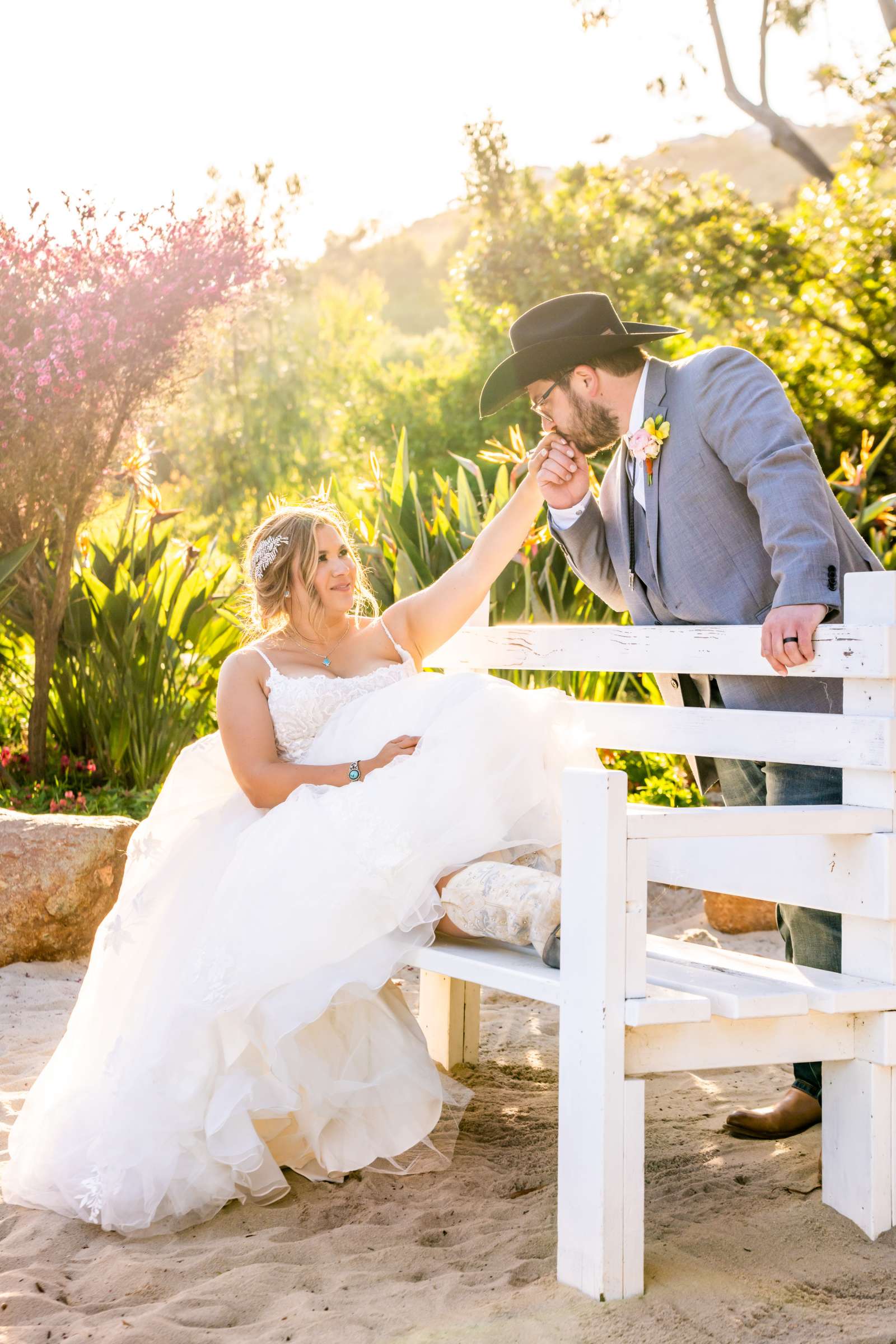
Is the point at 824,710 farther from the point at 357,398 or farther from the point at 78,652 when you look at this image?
the point at 357,398

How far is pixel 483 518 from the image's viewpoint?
6.83m

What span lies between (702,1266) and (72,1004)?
279cm

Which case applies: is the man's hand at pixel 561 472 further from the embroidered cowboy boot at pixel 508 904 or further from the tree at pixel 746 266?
the tree at pixel 746 266

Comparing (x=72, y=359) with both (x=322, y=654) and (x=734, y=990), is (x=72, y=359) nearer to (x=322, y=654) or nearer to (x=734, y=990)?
(x=322, y=654)

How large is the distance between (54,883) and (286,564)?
2097mm

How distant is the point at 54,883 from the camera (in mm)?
4816

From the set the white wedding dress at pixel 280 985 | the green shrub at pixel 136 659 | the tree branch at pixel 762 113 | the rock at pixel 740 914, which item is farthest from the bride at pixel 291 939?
the tree branch at pixel 762 113

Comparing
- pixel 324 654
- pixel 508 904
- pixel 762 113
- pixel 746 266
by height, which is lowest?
pixel 508 904

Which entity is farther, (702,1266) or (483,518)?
(483,518)

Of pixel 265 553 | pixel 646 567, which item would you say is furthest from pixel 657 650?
pixel 265 553

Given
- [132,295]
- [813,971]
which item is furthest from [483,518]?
[813,971]

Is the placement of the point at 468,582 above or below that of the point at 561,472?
below

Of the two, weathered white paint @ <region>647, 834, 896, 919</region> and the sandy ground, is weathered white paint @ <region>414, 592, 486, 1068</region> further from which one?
weathered white paint @ <region>647, 834, 896, 919</region>

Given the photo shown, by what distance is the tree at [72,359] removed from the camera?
21.2 feet
